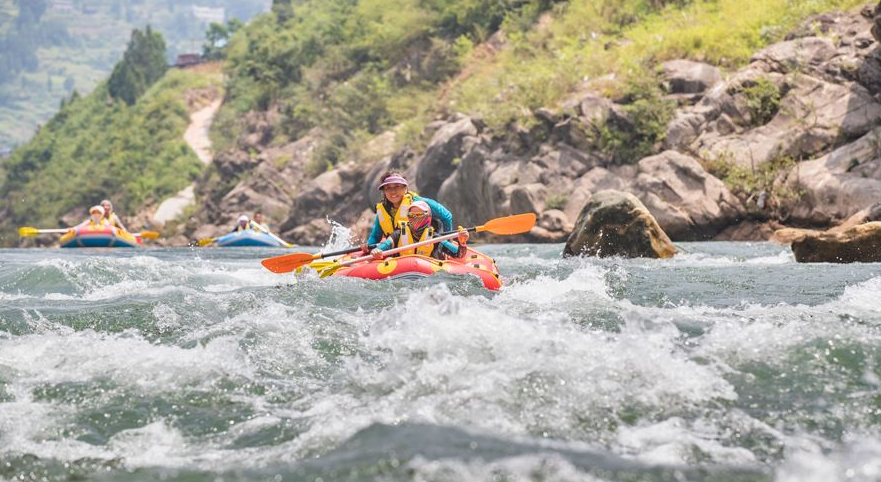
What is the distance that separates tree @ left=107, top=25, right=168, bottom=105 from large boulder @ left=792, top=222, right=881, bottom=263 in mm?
68606

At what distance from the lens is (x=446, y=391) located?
4961mm

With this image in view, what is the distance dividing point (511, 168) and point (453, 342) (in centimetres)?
1710

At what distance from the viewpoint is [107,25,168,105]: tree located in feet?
247

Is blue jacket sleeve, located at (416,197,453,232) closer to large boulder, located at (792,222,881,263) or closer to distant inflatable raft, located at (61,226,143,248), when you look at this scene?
large boulder, located at (792,222,881,263)

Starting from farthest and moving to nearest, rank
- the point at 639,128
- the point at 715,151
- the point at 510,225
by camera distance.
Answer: the point at 639,128 < the point at 715,151 < the point at 510,225

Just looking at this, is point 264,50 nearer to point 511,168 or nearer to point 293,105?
point 293,105

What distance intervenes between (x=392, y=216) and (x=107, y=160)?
48.9 meters

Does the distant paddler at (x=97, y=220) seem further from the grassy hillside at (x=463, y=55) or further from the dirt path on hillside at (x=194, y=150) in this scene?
the dirt path on hillside at (x=194, y=150)

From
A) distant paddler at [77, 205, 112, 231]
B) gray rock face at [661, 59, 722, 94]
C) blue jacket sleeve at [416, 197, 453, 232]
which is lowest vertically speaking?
distant paddler at [77, 205, 112, 231]

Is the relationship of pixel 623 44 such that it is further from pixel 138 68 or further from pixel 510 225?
pixel 138 68

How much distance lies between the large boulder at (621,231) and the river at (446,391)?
16.6 ft

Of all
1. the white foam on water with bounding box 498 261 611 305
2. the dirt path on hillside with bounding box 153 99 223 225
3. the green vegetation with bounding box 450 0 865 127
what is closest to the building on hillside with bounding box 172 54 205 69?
the dirt path on hillside with bounding box 153 99 223 225

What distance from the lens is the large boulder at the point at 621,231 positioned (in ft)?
42.6

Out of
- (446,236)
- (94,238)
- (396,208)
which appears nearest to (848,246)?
(446,236)
